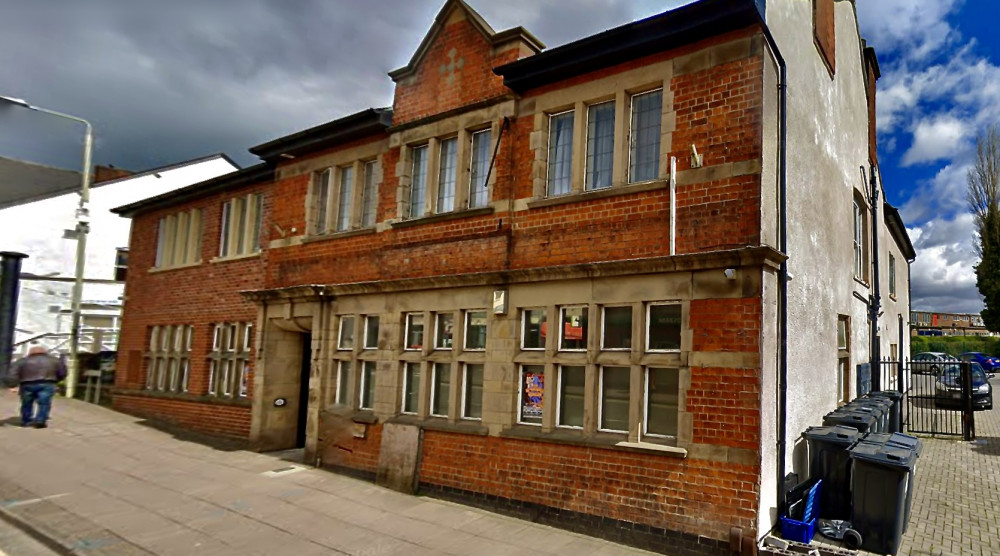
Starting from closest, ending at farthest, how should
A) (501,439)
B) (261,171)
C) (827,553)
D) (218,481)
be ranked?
(827,553) < (501,439) < (218,481) < (261,171)

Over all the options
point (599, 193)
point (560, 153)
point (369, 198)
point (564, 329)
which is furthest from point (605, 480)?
point (369, 198)

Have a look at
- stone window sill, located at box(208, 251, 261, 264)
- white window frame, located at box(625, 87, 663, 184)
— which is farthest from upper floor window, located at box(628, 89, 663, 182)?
stone window sill, located at box(208, 251, 261, 264)

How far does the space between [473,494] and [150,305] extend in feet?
43.7

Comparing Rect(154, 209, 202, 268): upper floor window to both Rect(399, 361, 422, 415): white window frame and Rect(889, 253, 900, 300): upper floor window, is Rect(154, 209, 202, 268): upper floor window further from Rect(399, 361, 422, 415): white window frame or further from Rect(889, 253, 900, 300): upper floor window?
Rect(889, 253, 900, 300): upper floor window

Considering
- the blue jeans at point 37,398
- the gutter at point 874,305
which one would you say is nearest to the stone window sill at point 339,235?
the blue jeans at point 37,398

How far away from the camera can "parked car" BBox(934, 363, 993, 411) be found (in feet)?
50.8

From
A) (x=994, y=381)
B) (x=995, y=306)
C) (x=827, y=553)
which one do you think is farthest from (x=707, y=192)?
(x=994, y=381)

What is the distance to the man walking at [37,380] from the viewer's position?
1371 centimetres

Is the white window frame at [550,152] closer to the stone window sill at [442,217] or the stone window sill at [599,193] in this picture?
the stone window sill at [599,193]

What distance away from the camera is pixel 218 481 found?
1009 centimetres

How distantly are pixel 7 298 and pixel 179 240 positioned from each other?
408 inches

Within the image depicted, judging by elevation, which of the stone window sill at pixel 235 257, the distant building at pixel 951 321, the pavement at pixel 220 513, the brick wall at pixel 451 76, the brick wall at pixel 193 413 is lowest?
the pavement at pixel 220 513

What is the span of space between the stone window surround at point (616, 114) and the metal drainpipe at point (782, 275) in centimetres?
143

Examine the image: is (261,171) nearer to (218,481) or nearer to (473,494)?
(218,481)
